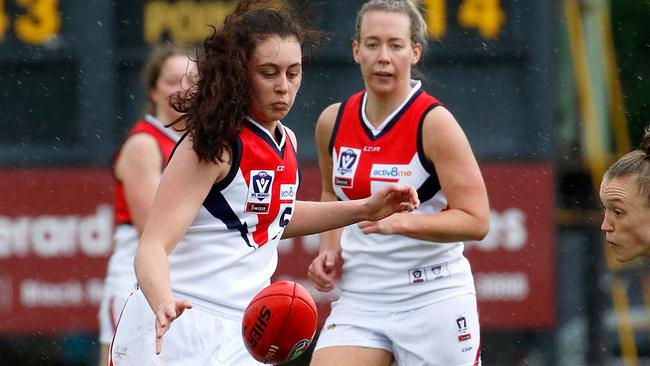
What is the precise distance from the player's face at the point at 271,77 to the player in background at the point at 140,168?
1.81m

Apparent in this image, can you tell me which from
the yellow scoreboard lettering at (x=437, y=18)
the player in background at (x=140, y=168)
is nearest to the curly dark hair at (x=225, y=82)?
→ the player in background at (x=140, y=168)

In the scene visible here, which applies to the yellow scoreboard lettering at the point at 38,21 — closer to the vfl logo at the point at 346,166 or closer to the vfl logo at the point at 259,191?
the vfl logo at the point at 346,166

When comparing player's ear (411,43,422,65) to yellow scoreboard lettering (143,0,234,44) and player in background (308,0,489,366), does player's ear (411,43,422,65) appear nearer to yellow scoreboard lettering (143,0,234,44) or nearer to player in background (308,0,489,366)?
player in background (308,0,489,366)

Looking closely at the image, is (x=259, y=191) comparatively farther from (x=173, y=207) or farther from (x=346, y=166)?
(x=346, y=166)

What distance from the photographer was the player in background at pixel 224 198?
→ 419 cm

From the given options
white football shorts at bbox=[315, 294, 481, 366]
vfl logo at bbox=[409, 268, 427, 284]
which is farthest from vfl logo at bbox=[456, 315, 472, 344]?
vfl logo at bbox=[409, 268, 427, 284]

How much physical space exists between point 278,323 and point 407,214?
1.11 meters

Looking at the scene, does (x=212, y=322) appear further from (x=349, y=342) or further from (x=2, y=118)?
(x=2, y=118)

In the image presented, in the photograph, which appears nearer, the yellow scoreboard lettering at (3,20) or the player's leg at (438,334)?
the player's leg at (438,334)

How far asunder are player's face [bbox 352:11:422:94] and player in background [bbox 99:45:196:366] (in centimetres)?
92

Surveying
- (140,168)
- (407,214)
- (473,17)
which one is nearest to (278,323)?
(407,214)

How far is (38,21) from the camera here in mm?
7984

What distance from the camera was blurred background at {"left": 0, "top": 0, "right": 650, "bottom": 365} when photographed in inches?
310

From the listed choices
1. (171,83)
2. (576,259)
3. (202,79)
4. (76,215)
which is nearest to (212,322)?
(202,79)
